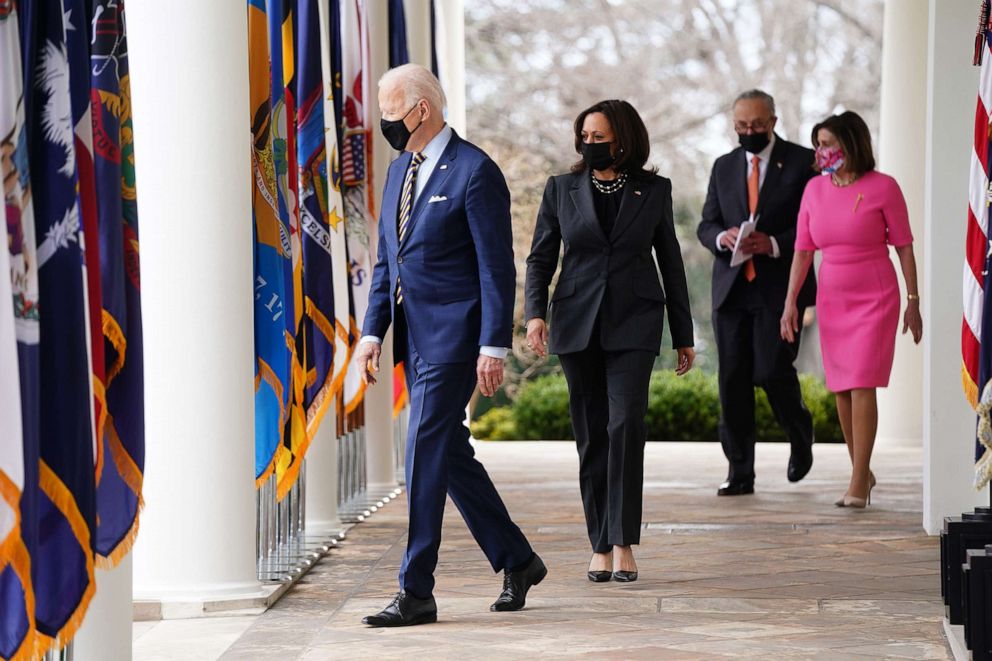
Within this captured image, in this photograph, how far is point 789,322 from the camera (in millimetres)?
8477

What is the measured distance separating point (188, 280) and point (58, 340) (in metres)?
1.88

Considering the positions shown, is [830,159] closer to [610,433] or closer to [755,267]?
[755,267]

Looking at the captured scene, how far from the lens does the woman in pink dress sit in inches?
316

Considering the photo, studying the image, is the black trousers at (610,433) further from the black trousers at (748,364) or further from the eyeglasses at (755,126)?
the eyeglasses at (755,126)

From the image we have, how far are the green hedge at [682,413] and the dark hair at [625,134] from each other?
8833mm

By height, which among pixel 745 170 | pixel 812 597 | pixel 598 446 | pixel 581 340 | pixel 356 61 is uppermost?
pixel 356 61

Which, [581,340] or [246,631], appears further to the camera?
[581,340]

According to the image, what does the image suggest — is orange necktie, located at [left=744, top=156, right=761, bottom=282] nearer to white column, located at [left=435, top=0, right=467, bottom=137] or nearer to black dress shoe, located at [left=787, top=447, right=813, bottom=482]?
black dress shoe, located at [left=787, top=447, right=813, bottom=482]

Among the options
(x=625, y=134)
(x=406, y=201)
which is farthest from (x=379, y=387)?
(x=406, y=201)

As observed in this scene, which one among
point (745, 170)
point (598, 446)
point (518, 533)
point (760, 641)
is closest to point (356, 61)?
point (745, 170)

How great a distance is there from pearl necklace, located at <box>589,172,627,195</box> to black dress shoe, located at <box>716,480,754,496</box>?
11.3 ft

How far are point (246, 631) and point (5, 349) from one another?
7.01ft

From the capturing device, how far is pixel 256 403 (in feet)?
20.0

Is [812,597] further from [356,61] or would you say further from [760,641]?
[356,61]
